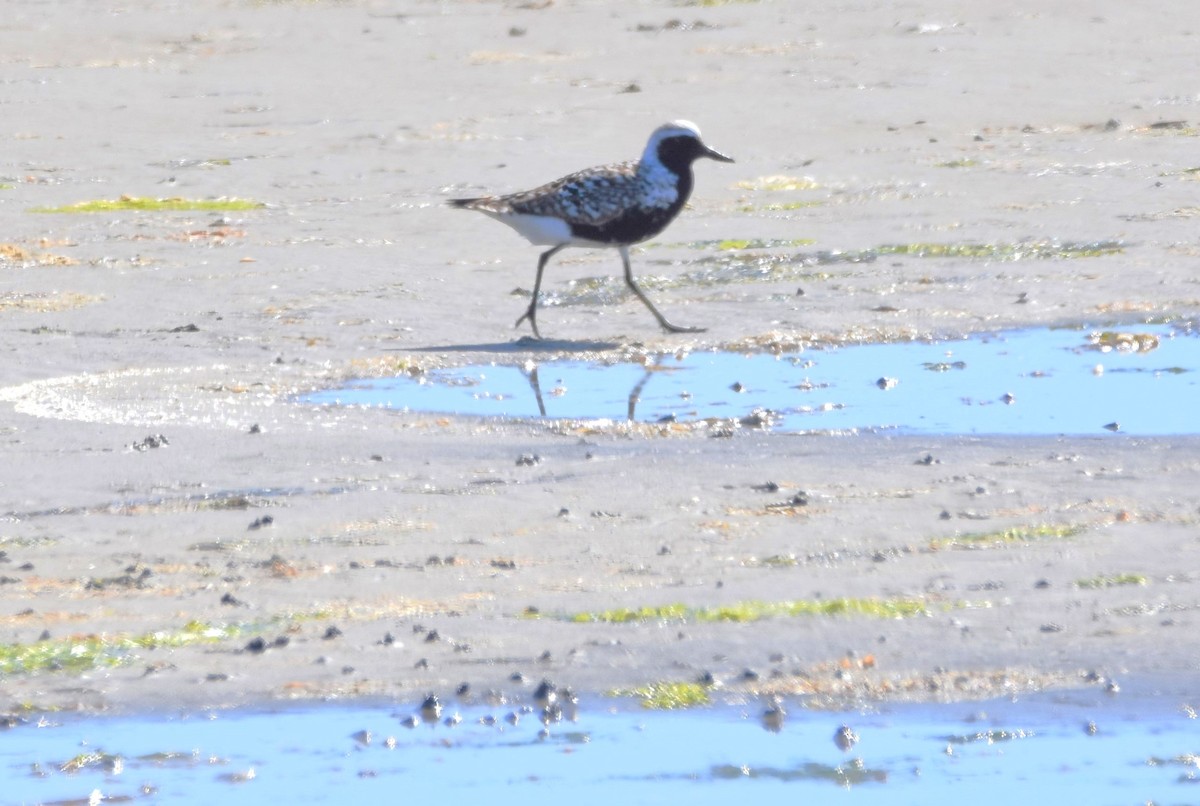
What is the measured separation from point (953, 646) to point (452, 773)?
4.69ft

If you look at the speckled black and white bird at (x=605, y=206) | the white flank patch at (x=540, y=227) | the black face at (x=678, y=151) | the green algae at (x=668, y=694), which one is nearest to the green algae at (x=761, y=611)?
the green algae at (x=668, y=694)

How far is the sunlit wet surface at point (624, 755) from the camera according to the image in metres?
4.45

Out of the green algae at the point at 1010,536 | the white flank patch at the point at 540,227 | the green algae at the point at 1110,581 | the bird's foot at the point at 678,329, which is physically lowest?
the green algae at the point at 1110,581

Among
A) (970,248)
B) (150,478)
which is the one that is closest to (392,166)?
(970,248)

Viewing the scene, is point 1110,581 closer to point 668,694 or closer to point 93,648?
point 668,694

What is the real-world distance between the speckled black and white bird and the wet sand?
438 millimetres

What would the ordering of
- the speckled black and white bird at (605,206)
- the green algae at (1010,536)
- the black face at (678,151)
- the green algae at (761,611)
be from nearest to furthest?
the green algae at (761,611) → the green algae at (1010,536) → the speckled black and white bird at (605,206) → the black face at (678,151)

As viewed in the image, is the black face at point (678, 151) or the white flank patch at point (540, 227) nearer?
the white flank patch at point (540, 227)

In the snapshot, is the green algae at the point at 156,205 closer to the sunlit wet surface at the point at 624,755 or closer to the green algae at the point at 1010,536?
the green algae at the point at 1010,536

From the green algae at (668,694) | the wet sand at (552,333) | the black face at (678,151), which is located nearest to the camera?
the green algae at (668,694)

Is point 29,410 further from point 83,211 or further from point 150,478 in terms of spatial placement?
point 83,211

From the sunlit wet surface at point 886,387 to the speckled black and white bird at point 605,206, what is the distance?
A: 1020 mm

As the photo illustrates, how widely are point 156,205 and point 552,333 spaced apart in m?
4.87

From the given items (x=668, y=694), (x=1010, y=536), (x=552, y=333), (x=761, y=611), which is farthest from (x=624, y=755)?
(x=552, y=333)
